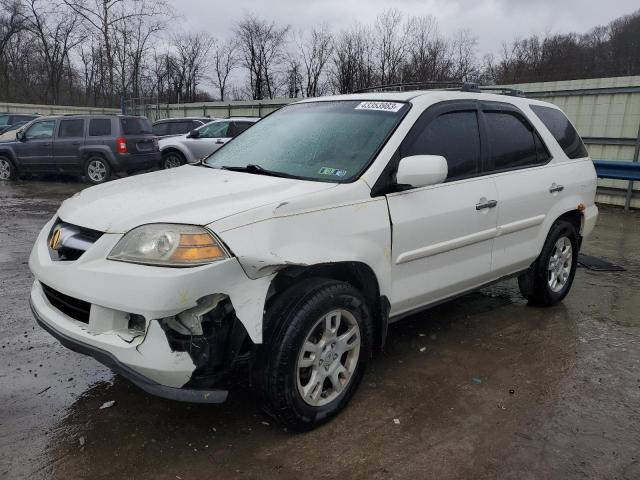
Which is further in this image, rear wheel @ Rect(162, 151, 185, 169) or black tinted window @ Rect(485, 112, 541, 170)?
rear wheel @ Rect(162, 151, 185, 169)

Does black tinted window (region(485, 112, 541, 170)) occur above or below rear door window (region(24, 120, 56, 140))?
above

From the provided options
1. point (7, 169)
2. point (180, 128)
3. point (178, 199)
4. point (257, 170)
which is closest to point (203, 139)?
point (180, 128)

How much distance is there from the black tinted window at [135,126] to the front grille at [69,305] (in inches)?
423

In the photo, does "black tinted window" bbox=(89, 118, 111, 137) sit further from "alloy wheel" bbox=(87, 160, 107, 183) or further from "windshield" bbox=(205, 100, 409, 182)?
"windshield" bbox=(205, 100, 409, 182)

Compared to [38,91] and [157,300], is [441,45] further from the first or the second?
[157,300]

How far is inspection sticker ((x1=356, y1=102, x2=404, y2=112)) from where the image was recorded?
3.43m

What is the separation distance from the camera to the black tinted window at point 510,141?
393 centimetres

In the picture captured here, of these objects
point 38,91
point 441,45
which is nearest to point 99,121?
point 441,45

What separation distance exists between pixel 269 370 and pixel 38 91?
50.9m

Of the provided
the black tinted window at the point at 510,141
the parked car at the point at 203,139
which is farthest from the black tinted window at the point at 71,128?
the black tinted window at the point at 510,141

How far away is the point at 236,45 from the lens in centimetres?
5325

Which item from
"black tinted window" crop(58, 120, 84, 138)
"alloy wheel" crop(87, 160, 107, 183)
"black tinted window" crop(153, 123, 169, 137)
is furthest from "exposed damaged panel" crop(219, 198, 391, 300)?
"black tinted window" crop(153, 123, 169, 137)

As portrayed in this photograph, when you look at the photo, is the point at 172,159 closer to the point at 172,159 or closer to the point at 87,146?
the point at 172,159

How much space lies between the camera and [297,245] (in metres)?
2.59
